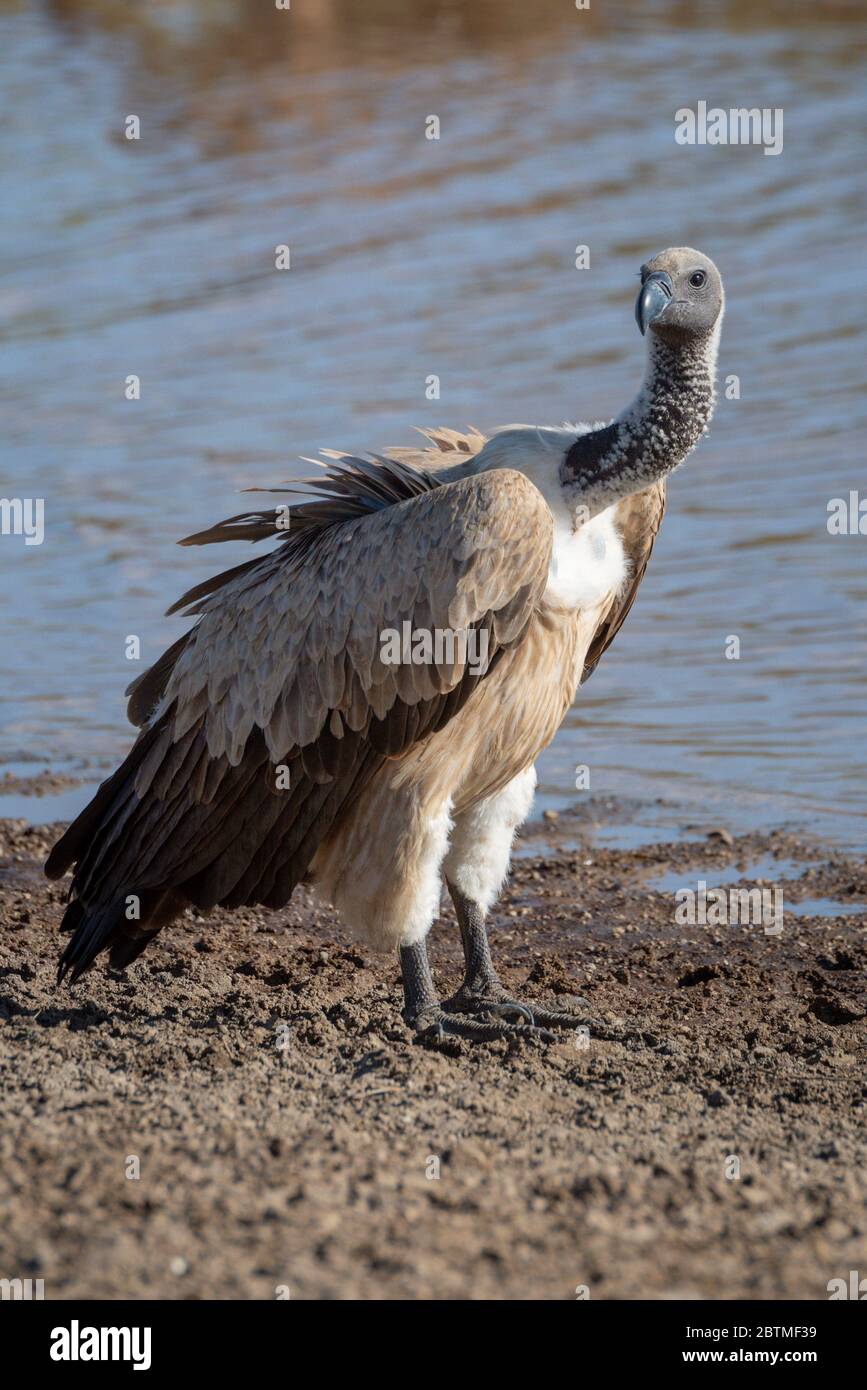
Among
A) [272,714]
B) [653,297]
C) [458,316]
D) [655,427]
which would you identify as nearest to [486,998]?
[272,714]

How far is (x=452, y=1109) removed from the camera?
5.03m

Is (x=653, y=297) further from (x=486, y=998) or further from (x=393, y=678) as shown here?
(x=486, y=998)

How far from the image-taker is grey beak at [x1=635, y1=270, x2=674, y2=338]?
5.72 m

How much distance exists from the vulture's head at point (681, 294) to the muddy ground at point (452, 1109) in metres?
2.26

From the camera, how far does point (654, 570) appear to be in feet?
37.9

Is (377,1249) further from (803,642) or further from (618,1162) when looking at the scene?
(803,642)

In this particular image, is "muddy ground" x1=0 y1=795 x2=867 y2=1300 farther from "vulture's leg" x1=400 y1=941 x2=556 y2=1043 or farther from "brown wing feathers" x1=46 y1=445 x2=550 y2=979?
"brown wing feathers" x1=46 y1=445 x2=550 y2=979

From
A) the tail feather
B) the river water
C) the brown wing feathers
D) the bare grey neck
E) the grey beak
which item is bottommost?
the tail feather

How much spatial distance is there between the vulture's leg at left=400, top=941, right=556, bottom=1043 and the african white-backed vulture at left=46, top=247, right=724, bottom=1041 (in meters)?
0.01

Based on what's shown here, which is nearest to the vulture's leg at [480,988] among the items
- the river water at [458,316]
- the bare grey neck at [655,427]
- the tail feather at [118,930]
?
the tail feather at [118,930]

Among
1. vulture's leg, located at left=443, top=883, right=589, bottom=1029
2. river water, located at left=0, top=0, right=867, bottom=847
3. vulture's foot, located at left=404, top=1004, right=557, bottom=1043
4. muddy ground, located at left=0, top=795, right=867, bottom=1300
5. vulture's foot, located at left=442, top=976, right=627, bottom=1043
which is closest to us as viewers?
muddy ground, located at left=0, top=795, right=867, bottom=1300

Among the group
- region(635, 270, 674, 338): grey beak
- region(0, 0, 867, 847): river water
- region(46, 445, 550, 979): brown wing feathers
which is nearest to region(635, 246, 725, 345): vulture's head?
region(635, 270, 674, 338): grey beak

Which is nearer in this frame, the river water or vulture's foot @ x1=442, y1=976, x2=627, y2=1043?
vulture's foot @ x1=442, y1=976, x2=627, y2=1043

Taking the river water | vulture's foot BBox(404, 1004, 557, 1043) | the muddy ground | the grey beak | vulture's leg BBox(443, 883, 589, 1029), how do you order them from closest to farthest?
the muddy ground
the grey beak
vulture's foot BBox(404, 1004, 557, 1043)
vulture's leg BBox(443, 883, 589, 1029)
the river water
